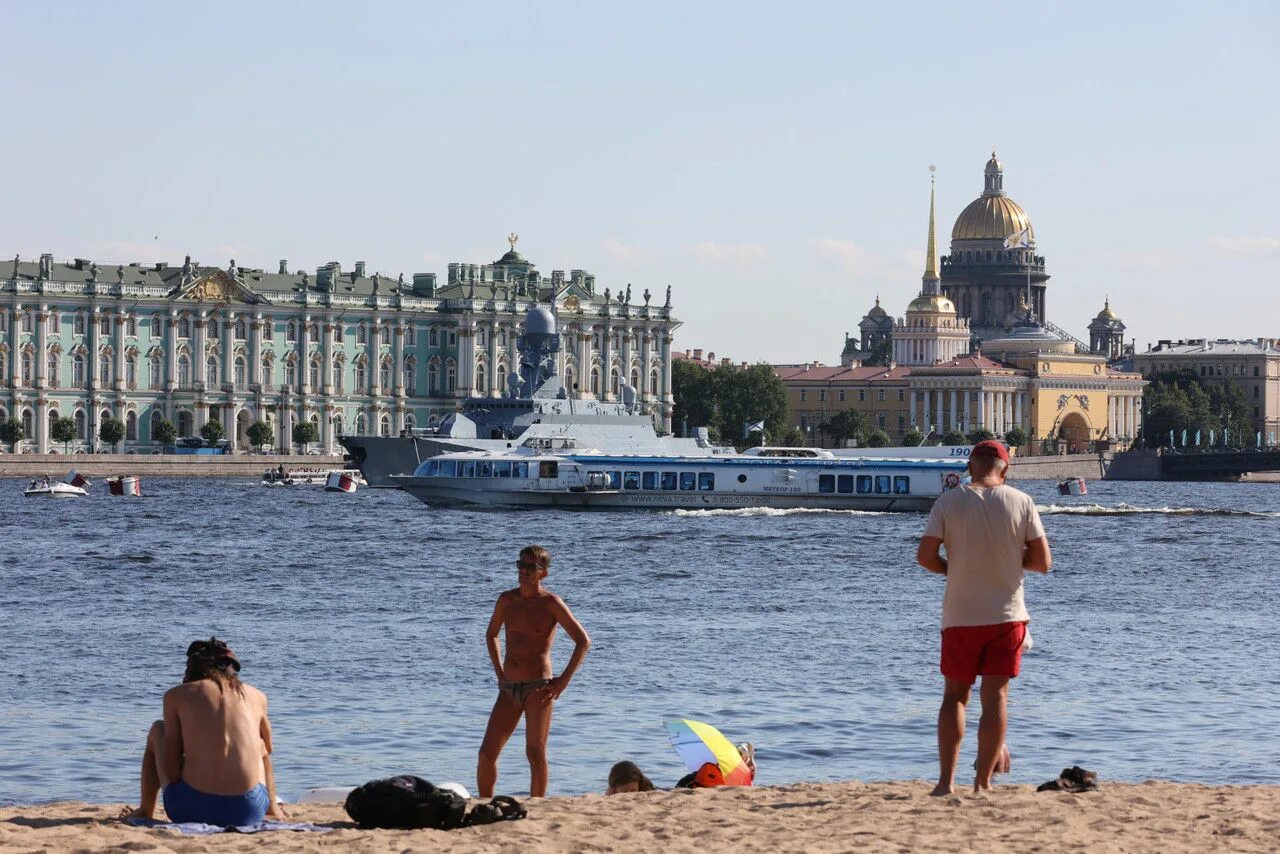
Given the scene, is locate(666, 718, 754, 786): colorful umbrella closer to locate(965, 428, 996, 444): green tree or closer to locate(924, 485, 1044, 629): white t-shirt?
locate(924, 485, 1044, 629): white t-shirt

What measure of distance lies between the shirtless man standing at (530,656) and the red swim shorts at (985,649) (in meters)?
2.06

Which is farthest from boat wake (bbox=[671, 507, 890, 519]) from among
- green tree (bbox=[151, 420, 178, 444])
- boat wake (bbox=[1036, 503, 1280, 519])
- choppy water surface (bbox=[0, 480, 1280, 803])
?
green tree (bbox=[151, 420, 178, 444])

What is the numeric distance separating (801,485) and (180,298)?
192 feet

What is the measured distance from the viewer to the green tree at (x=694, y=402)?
147125mm

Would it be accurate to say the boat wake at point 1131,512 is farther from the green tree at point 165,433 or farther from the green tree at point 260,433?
the green tree at point 165,433

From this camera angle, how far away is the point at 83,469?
101875mm

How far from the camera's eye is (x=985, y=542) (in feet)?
41.9

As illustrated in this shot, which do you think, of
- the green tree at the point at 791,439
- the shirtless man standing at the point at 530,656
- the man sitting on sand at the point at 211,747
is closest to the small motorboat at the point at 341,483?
the green tree at the point at 791,439

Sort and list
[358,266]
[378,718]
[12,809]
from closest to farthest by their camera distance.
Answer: [12,809] → [378,718] → [358,266]

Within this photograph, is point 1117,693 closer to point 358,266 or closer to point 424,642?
point 424,642

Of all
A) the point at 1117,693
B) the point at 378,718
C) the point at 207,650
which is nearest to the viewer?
the point at 207,650

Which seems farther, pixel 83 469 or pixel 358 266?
pixel 358 266

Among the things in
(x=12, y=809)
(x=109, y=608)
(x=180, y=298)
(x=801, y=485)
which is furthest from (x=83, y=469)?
(x=12, y=809)

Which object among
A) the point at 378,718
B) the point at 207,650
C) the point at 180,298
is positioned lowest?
the point at 378,718
